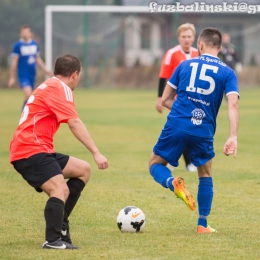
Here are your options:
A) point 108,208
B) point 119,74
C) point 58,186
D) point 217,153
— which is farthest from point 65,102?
point 119,74

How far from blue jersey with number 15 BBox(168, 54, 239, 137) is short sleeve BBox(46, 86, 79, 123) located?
42.7 inches

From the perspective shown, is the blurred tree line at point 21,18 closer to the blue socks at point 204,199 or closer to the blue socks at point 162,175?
the blue socks at point 162,175

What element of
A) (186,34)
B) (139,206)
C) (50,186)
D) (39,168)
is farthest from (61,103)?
(186,34)

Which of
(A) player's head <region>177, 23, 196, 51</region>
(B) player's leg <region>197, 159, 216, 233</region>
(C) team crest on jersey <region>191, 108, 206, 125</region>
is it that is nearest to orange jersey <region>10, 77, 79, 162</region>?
(C) team crest on jersey <region>191, 108, 206, 125</region>

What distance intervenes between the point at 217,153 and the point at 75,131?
284 inches

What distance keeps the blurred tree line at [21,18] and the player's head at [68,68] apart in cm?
3411

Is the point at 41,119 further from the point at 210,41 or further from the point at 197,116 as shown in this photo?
the point at 210,41

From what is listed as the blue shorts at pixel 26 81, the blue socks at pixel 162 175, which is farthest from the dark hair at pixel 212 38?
the blue shorts at pixel 26 81

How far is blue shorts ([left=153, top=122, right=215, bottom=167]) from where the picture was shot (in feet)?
19.5

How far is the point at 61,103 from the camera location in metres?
5.33

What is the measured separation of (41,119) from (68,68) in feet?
1.53

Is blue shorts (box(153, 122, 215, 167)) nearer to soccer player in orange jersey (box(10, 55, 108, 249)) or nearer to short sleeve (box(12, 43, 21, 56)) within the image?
soccer player in orange jersey (box(10, 55, 108, 249))

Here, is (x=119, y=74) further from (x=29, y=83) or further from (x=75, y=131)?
(x=75, y=131)

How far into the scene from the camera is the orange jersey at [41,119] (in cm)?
536
